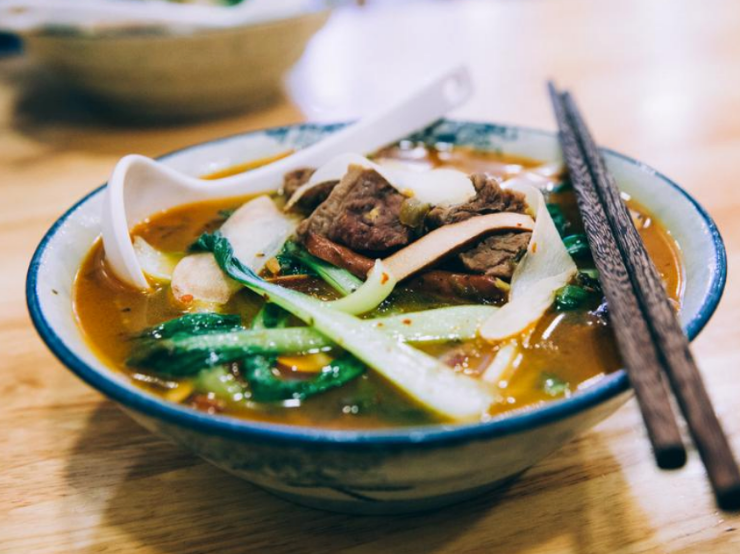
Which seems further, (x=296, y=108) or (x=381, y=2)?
(x=381, y=2)

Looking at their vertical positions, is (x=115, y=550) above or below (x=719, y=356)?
below

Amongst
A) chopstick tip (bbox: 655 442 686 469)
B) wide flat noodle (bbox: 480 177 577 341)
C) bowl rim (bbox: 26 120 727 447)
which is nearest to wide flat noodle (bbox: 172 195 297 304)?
bowl rim (bbox: 26 120 727 447)

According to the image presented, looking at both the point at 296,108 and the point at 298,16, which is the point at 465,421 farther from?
the point at 296,108

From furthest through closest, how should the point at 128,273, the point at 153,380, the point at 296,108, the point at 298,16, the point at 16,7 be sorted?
the point at 296,108
the point at 298,16
the point at 16,7
the point at 128,273
the point at 153,380

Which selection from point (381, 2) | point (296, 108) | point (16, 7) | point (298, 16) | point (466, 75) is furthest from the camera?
point (381, 2)

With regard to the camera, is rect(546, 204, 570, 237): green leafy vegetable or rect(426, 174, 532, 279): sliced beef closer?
rect(426, 174, 532, 279): sliced beef

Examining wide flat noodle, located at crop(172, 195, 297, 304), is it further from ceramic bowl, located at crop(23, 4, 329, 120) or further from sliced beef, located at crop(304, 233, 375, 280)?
ceramic bowl, located at crop(23, 4, 329, 120)

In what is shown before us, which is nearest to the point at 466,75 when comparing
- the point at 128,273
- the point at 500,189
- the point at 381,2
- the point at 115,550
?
the point at 500,189
